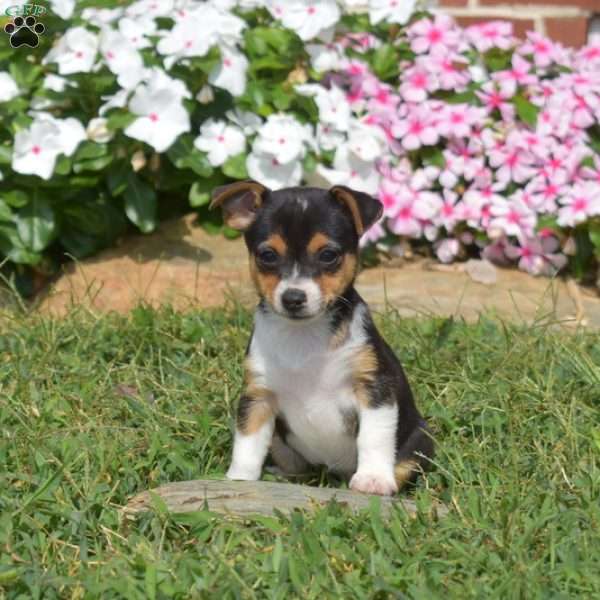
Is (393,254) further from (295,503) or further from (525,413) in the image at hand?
(295,503)

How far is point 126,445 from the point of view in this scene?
500 cm

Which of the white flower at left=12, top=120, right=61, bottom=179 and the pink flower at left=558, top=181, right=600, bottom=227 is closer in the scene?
the white flower at left=12, top=120, right=61, bottom=179

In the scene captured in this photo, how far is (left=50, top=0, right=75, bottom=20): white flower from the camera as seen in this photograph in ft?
23.1

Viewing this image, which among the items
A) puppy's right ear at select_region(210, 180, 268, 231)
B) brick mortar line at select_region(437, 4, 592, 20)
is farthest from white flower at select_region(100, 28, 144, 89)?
brick mortar line at select_region(437, 4, 592, 20)

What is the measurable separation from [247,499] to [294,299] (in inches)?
27.9

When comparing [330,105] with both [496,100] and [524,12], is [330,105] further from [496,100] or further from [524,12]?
[524,12]

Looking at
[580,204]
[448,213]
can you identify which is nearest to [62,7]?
[448,213]

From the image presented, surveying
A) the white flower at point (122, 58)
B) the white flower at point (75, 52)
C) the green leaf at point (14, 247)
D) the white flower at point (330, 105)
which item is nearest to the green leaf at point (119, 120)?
the white flower at point (122, 58)

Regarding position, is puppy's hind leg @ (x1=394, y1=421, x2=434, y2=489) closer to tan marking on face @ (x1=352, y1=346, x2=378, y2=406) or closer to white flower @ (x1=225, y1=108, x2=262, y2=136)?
tan marking on face @ (x1=352, y1=346, x2=378, y2=406)

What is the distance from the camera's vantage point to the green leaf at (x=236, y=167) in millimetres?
7145

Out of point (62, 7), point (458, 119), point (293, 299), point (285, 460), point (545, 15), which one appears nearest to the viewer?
point (293, 299)

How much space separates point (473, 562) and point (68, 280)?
3584 mm

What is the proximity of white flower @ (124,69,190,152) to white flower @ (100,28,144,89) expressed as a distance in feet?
0.24

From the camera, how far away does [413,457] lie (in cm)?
480
